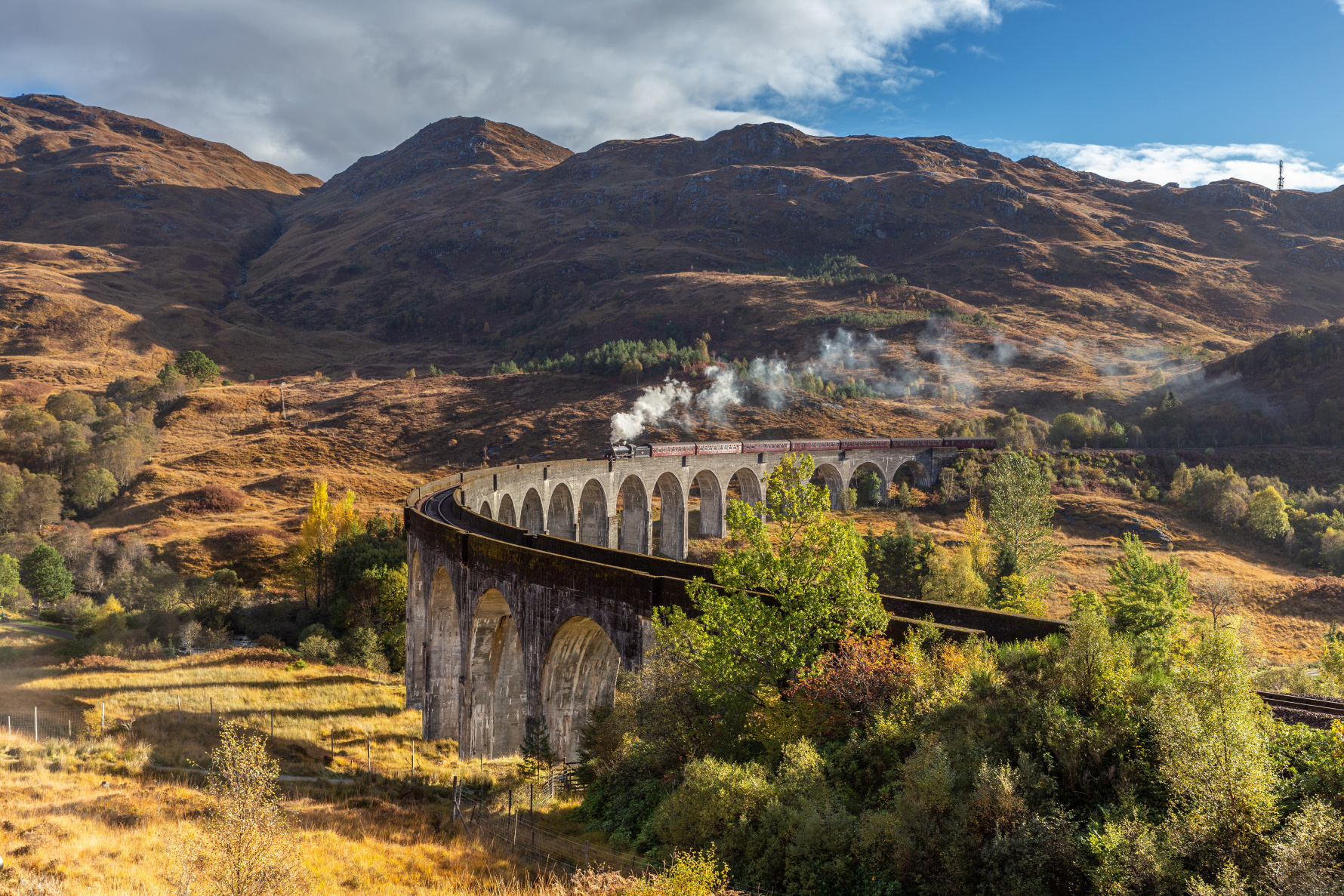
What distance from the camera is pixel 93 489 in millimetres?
66250

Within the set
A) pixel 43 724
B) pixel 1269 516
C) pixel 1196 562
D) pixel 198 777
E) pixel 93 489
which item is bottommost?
pixel 43 724

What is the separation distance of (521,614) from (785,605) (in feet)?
32.8

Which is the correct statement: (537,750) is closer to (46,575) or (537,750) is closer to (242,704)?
(242,704)

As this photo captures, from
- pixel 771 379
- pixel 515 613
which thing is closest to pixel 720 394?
pixel 771 379

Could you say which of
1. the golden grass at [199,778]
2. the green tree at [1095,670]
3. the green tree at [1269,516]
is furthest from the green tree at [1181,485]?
the green tree at [1095,670]

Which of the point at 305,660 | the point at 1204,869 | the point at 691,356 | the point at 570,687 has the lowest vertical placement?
the point at 305,660

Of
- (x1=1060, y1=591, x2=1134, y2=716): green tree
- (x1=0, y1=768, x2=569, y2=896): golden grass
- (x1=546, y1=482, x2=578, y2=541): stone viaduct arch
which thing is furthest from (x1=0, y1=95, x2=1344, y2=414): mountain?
(x1=0, y1=768, x2=569, y2=896): golden grass

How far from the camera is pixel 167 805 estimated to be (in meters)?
18.1

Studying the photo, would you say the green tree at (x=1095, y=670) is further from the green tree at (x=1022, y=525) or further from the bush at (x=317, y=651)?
the bush at (x=317, y=651)

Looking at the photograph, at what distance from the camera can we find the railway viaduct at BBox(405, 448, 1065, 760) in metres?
18.6

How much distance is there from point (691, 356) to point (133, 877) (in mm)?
101363

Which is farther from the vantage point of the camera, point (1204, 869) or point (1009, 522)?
point (1009, 522)

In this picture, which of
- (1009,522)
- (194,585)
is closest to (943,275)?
(1009,522)

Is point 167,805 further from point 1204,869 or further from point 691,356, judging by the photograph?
point 691,356
